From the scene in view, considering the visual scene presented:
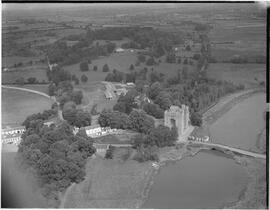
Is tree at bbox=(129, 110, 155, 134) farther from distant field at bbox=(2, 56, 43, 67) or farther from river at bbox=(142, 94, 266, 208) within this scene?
distant field at bbox=(2, 56, 43, 67)

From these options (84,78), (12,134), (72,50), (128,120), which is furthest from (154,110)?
(12,134)

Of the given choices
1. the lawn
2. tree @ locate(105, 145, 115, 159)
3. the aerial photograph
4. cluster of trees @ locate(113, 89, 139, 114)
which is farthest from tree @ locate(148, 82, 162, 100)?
tree @ locate(105, 145, 115, 159)

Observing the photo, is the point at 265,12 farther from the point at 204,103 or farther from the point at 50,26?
the point at 50,26

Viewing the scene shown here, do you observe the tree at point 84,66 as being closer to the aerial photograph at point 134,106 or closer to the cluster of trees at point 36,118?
the aerial photograph at point 134,106

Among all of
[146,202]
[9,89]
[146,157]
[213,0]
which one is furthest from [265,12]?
[9,89]

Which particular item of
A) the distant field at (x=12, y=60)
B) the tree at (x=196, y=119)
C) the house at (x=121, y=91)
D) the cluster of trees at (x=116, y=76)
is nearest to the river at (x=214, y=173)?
the tree at (x=196, y=119)

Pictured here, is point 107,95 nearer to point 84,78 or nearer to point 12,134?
point 84,78
